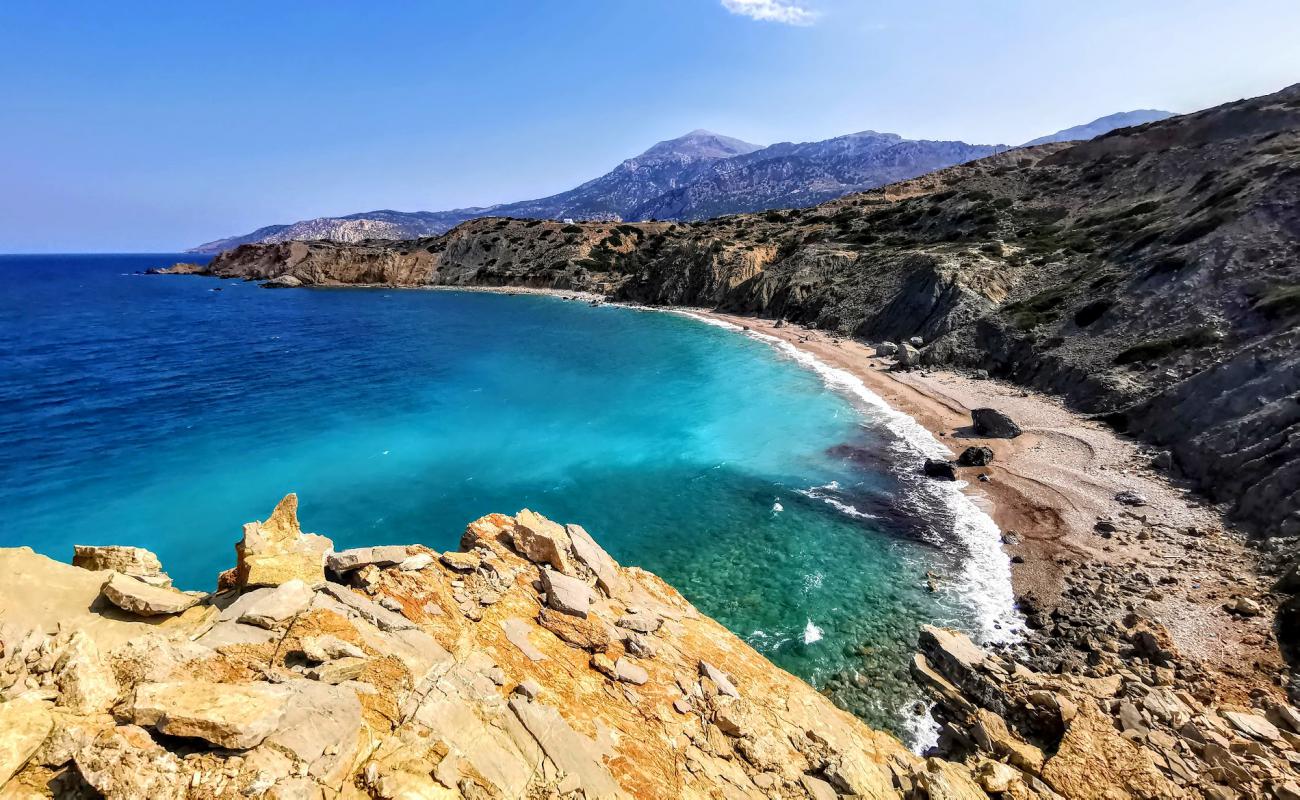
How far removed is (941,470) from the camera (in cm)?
2884

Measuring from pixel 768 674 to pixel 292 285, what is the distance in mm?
160781

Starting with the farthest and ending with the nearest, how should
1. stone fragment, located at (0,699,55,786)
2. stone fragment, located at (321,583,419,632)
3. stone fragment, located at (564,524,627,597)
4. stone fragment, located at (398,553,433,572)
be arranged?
1. stone fragment, located at (564,524,627,597)
2. stone fragment, located at (398,553,433,572)
3. stone fragment, located at (321,583,419,632)
4. stone fragment, located at (0,699,55,786)

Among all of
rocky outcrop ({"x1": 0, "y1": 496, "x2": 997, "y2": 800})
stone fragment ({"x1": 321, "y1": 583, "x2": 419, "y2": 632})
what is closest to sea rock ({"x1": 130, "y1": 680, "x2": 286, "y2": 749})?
rocky outcrop ({"x1": 0, "y1": 496, "x2": 997, "y2": 800})

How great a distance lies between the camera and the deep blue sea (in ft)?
66.8

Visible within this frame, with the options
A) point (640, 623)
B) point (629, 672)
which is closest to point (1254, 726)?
point (640, 623)

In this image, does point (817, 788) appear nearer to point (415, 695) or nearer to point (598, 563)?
point (415, 695)

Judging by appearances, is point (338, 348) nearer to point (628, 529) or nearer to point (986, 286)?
point (628, 529)

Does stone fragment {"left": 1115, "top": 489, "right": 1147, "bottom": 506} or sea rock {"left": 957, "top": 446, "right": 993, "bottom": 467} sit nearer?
stone fragment {"left": 1115, "top": 489, "right": 1147, "bottom": 506}

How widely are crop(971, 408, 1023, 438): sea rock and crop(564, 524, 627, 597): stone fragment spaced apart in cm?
2766

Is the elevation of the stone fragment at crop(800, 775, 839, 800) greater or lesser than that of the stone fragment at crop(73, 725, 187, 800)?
lesser

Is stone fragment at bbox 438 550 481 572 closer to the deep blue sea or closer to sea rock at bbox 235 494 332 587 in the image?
sea rock at bbox 235 494 332 587

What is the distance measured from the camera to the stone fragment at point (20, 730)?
236 inches

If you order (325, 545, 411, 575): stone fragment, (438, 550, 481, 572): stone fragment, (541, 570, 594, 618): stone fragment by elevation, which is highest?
(325, 545, 411, 575): stone fragment

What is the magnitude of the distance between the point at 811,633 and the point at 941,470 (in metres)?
15.1
